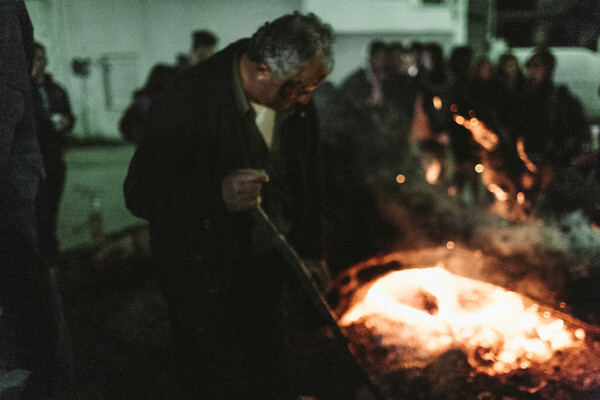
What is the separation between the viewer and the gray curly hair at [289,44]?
8.02ft

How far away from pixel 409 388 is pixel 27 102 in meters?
2.30

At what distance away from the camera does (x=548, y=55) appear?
6.27m

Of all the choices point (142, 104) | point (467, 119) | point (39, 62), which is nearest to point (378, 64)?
point (467, 119)

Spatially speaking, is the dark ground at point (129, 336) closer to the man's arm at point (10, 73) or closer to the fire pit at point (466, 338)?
the fire pit at point (466, 338)

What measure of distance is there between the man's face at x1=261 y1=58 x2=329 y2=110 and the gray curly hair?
0.11 feet

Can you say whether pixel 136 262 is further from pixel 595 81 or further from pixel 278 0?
Answer: pixel 278 0

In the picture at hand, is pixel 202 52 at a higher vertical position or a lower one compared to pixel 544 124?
higher

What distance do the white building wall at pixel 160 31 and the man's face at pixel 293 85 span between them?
12.7m

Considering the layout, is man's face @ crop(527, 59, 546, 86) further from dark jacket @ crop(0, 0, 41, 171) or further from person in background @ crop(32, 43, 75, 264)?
dark jacket @ crop(0, 0, 41, 171)

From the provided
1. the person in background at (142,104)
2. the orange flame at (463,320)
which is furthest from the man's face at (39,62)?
the orange flame at (463,320)

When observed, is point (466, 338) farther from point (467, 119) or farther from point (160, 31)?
point (160, 31)

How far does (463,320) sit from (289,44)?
1.96 m

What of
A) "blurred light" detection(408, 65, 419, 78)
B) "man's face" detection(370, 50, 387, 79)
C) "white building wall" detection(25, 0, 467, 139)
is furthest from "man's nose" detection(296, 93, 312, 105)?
"white building wall" detection(25, 0, 467, 139)

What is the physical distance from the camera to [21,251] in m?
2.07
